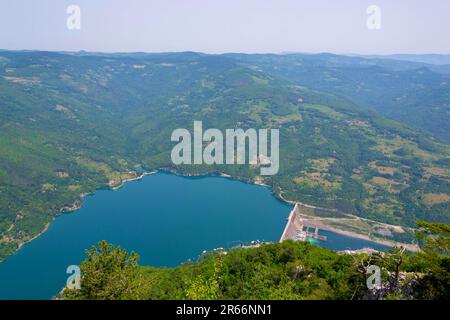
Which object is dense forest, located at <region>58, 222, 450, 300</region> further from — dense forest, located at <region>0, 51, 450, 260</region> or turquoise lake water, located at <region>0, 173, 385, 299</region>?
dense forest, located at <region>0, 51, 450, 260</region>

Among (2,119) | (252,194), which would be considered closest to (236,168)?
(252,194)

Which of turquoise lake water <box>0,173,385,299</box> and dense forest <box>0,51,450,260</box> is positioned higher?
dense forest <box>0,51,450,260</box>

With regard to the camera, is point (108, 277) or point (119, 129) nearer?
point (108, 277)

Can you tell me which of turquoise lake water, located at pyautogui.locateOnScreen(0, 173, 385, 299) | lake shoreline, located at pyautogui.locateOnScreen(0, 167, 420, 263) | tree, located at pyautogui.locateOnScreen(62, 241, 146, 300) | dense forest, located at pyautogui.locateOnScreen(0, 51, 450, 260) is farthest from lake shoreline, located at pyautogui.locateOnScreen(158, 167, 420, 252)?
tree, located at pyautogui.locateOnScreen(62, 241, 146, 300)

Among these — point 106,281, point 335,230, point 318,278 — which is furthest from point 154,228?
point 106,281
